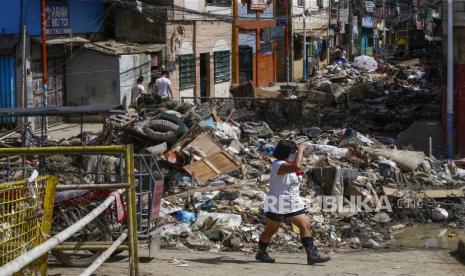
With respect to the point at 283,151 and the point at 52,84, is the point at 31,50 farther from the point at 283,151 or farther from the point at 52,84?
the point at 283,151

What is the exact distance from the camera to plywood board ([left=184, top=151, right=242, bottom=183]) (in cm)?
1318

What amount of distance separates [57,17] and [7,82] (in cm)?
285

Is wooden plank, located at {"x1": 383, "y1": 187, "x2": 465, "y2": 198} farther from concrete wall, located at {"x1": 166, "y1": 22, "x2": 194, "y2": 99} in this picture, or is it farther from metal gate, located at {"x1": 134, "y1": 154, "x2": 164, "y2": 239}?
concrete wall, located at {"x1": 166, "y1": 22, "x2": 194, "y2": 99}

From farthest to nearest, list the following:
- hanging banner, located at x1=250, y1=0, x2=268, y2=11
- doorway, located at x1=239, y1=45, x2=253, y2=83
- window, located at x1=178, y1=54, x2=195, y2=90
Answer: doorway, located at x1=239, y1=45, x2=253, y2=83, hanging banner, located at x1=250, y1=0, x2=268, y2=11, window, located at x1=178, y1=54, x2=195, y2=90

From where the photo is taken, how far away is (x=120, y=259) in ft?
25.0

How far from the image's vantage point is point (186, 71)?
27.0 meters

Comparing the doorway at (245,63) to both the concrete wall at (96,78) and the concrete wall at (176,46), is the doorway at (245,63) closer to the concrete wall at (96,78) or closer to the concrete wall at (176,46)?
the concrete wall at (176,46)

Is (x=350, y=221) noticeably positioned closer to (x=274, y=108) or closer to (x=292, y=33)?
(x=274, y=108)

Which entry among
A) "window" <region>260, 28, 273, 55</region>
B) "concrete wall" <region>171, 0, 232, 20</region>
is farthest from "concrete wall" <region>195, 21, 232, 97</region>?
"window" <region>260, 28, 273, 55</region>

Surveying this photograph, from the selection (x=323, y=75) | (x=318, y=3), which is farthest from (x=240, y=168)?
(x=318, y=3)

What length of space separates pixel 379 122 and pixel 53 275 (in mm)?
16668

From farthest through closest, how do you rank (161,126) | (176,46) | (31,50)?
(176,46), (31,50), (161,126)

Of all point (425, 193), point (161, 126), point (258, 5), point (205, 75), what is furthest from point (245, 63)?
point (425, 193)

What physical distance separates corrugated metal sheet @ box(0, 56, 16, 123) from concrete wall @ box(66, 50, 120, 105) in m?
2.90
